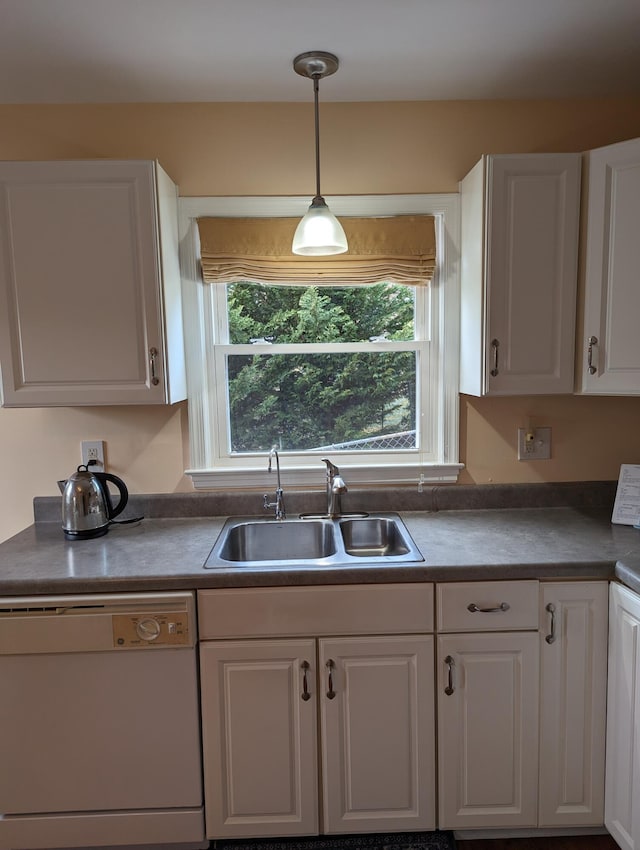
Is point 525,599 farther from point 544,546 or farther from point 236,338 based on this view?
point 236,338

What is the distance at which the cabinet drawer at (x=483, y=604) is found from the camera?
5.28 feet

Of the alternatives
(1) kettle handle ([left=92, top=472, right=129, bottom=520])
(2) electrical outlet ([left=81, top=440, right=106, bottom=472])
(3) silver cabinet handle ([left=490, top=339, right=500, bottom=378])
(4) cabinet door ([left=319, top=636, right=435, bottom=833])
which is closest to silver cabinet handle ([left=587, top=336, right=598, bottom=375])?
(3) silver cabinet handle ([left=490, top=339, right=500, bottom=378])

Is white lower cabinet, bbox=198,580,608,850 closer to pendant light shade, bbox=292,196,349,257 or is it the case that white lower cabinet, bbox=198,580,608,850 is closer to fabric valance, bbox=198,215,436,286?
pendant light shade, bbox=292,196,349,257

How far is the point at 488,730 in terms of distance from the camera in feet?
5.38

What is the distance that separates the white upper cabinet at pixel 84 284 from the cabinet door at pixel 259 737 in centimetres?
90

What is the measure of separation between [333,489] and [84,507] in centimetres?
88

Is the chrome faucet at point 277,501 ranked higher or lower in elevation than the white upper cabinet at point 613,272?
lower

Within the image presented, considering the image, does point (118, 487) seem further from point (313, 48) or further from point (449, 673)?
point (313, 48)

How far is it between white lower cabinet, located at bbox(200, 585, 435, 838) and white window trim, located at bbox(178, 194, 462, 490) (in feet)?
2.12

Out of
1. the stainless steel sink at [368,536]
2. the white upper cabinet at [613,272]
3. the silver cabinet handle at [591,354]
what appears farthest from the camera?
the stainless steel sink at [368,536]

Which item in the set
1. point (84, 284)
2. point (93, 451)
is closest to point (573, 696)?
point (93, 451)

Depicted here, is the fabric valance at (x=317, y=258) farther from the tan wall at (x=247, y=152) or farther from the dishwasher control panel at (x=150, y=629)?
the dishwasher control panel at (x=150, y=629)

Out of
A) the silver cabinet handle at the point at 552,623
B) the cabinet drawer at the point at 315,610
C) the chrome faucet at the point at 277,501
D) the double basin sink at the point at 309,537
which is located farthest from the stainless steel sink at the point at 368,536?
the silver cabinet handle at the point at 552,623

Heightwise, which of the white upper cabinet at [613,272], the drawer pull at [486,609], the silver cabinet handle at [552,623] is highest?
the white upper cabinet at [613,272]
